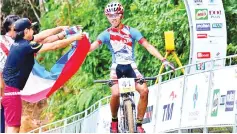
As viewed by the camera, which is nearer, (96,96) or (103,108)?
(103,108)

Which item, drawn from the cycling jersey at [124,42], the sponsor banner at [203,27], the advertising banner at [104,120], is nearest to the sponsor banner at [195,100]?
the cycling jersey at [124,42]

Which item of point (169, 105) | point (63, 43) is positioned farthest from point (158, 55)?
point (169, 105)

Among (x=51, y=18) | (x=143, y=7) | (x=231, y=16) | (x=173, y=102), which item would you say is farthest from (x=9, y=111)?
(x=51, y=18)

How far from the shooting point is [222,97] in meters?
12.0

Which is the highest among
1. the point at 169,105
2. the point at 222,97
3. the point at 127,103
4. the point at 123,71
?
the point at 123,71

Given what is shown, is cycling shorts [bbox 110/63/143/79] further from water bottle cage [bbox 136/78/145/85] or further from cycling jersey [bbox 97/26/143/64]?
water bottle cage [bbox 136/78/145/85]

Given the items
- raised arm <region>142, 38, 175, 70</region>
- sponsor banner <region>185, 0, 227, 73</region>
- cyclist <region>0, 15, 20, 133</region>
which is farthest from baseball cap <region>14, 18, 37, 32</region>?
sponsor banner <region>185, 0, 227, 73</region>

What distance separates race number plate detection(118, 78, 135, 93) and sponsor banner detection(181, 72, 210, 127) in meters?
1.45

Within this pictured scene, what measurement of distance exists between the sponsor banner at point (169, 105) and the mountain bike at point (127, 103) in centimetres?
164

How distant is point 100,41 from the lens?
1204 centimetres

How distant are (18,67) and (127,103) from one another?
1.65m

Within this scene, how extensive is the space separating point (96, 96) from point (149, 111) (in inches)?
224

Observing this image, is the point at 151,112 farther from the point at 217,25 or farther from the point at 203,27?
the point at 217,25

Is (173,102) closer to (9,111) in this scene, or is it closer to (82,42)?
(82,42)
